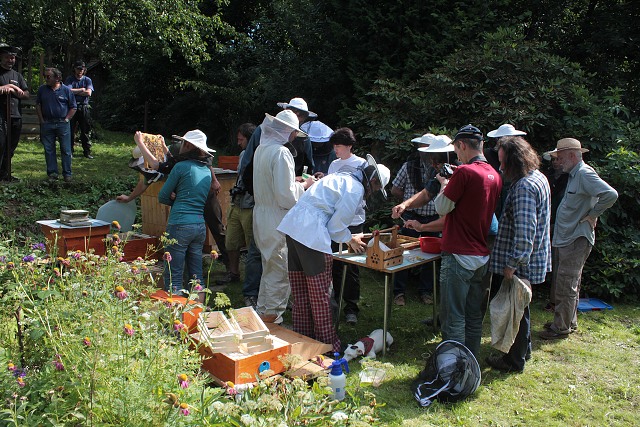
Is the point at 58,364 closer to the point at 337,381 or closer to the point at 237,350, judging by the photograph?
the point at 237,350

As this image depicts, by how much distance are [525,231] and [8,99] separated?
25.5 ft

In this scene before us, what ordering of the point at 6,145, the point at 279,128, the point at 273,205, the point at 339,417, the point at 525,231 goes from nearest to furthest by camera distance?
1. the point at 339,417
2. the point at 525,231
3. the point at 279,128
4. the point at 273,205
5. the point at 6,145

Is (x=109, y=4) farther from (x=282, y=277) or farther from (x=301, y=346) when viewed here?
(x=301, y=346)

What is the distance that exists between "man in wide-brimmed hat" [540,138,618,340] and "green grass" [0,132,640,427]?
11.6 inches

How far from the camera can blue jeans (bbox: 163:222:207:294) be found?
5.25 metres

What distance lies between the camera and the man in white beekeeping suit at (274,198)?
5.07 meters

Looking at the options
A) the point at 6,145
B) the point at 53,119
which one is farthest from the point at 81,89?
the point at 6,145

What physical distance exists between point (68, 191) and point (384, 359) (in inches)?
256

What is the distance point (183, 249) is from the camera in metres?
5.30

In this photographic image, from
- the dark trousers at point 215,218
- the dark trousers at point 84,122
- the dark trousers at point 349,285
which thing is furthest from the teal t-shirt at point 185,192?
the dark trousers at point 84,122

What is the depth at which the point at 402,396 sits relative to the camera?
4.39m

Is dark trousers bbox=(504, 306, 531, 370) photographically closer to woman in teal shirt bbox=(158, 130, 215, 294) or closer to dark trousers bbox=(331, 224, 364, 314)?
dark trousers bbox=(331, 224, 364, 314)

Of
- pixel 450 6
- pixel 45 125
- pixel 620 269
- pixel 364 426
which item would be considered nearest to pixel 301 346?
pixel 364 426

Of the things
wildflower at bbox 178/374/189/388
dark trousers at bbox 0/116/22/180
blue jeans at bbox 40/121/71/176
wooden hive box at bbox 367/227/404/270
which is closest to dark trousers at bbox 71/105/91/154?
blue jeans at bbox 40/121/71/176
